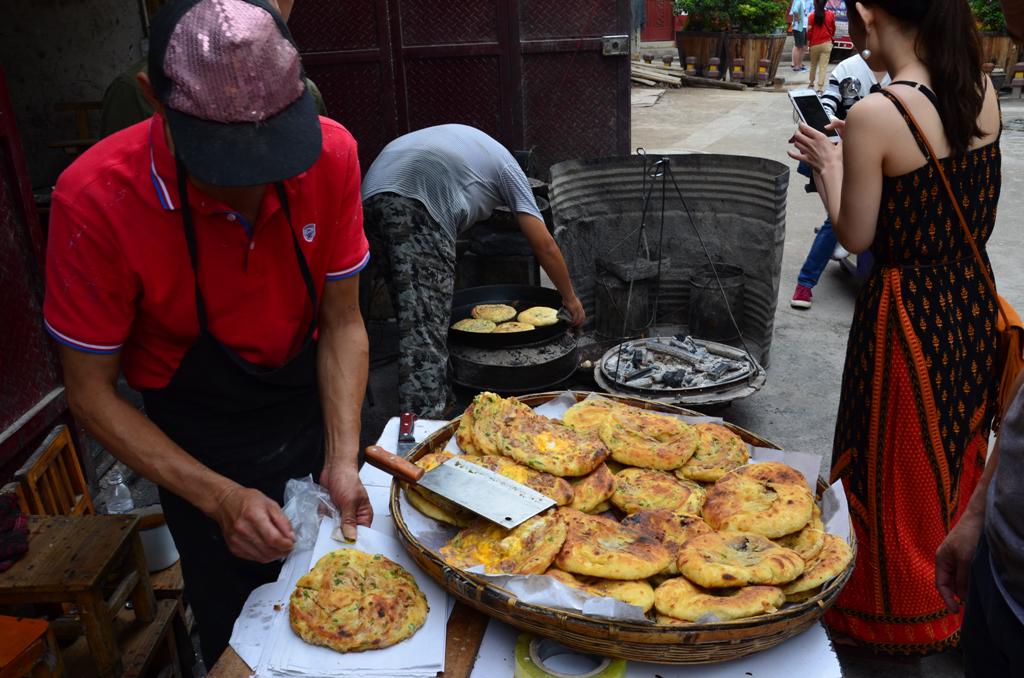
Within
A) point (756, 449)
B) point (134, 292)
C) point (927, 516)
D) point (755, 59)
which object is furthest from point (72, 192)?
point (755, 59)

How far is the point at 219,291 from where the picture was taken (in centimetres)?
198

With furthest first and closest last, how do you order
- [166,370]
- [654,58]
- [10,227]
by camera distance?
[654,58], [10,227], [166,370]

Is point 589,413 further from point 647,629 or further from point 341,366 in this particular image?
point 647,629

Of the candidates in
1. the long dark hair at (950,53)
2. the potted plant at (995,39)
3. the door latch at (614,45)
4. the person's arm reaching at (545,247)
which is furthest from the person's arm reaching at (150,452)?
the potted plant at (995,39)

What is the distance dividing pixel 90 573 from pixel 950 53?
314 centimetres

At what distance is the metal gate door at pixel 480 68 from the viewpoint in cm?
705

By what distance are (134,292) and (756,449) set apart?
1732 mm

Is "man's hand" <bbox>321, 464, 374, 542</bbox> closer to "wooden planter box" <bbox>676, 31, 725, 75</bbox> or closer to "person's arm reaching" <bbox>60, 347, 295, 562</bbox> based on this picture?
"person's arm reaching" <bbox>60, 347, 295, 562</bbox>

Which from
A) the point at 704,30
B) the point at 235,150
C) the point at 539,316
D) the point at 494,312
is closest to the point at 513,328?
the point at 539,316

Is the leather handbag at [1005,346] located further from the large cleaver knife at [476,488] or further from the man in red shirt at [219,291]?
the man in red shirt at [219,291]

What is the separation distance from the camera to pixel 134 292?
1872mm

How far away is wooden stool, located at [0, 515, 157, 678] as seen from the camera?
2381 millimetres

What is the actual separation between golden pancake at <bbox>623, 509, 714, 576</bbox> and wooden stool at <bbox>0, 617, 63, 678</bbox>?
1.65 metres

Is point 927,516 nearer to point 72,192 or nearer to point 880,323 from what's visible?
point 880,323
